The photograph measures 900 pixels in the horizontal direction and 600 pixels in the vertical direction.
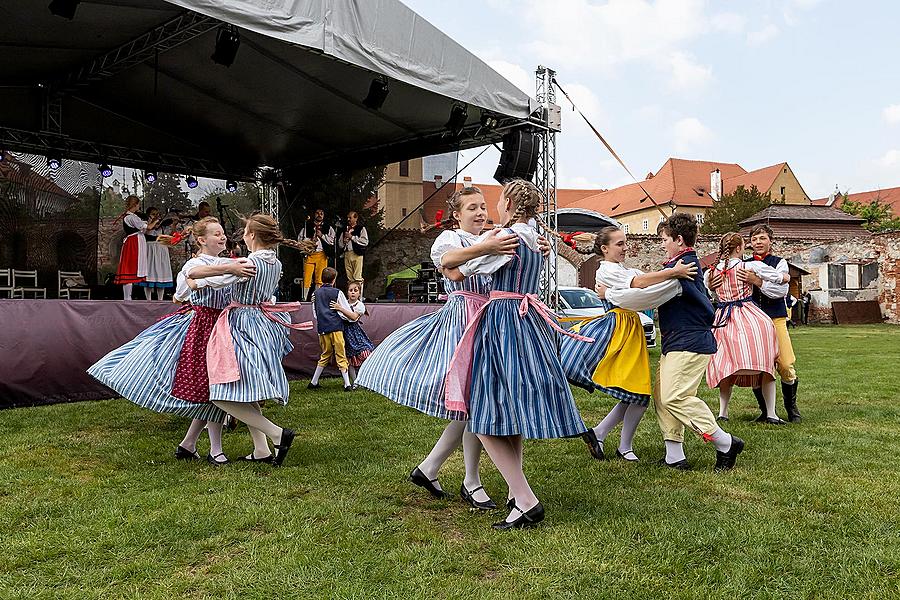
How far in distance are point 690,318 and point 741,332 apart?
4.64ft

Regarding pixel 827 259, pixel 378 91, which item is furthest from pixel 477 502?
pixel 827 259

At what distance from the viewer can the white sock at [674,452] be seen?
13.4 feet

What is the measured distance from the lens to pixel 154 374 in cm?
407

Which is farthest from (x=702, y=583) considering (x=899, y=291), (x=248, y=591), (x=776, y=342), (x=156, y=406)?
(x=899, y=291)

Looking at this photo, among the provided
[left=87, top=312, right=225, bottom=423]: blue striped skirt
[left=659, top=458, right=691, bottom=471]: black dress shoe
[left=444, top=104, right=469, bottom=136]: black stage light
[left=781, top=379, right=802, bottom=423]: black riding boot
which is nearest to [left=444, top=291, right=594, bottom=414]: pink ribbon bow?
[left=659, top=458, right=691, bottom=471]: black dress shoe

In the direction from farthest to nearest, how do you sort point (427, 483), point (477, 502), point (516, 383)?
1. point (427, 483)
2. point (477, 502)
3. point (516, 383)

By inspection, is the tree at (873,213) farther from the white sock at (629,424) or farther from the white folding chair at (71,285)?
the white sock at (629,424)

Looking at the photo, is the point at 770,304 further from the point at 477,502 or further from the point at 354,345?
the point at 354,345

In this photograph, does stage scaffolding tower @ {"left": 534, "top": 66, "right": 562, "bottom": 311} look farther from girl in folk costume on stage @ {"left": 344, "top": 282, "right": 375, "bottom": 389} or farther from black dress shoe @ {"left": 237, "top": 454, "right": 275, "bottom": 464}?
black dress shoe @ {"left": 237, "top": 454, "right": 275, "bottom": 464}

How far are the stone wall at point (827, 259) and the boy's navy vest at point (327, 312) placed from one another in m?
14.6

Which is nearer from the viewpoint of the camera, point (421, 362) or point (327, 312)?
point (421, 362)

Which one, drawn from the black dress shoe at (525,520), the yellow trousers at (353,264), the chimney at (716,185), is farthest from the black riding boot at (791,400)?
the chimney at (716,185)

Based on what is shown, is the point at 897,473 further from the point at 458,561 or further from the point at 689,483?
A: the point at 458,561

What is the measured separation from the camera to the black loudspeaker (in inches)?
384
